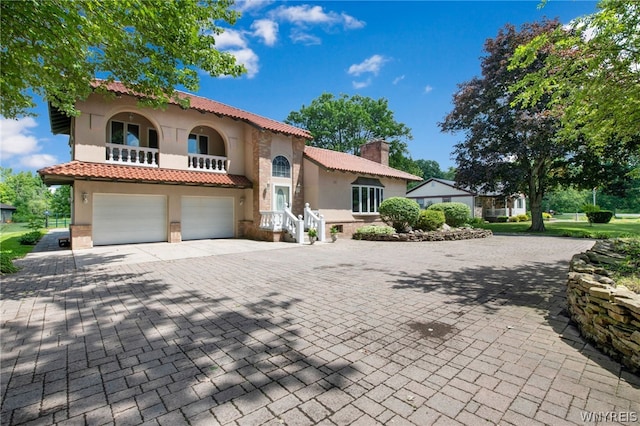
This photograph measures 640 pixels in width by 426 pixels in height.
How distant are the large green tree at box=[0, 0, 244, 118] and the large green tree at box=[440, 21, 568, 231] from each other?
19.5 metres

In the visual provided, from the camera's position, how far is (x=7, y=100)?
6902mm

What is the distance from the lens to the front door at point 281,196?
16.7 m

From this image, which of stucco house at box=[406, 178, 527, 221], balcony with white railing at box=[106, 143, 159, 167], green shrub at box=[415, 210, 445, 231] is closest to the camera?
balcony with white railing at box=[106, 143, 159, 167]

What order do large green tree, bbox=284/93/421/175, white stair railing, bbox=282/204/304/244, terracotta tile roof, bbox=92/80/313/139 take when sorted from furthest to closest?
large green tree, bbox=284/93/421/175
terracotta tile roof, bbox=92/80/313/139
white stair railing, bbox=282/204/304/244

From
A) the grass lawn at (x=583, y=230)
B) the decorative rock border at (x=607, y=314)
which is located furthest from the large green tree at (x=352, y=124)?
the decorative rock border at (x=607, y=314)

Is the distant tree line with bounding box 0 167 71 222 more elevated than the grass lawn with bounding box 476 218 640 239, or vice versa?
the distant tree line with bounding box 0 167 71 222

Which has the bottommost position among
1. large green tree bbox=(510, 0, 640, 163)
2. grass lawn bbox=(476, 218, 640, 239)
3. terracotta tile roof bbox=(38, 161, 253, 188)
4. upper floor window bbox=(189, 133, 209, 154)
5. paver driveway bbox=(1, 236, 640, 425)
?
paver driveway bbox=(1, 236, 640, 425)

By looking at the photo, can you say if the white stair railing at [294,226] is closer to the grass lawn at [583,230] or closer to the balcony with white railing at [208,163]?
the balcony with white railing at [208,163]

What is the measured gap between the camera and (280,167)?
54.8 ft

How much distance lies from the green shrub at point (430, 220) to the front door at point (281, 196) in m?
7.97

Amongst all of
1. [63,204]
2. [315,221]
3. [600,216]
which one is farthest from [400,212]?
[63,204]

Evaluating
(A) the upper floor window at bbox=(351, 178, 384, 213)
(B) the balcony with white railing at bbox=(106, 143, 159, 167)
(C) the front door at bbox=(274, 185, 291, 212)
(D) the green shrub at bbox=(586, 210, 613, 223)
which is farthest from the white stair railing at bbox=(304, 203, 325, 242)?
(D) the green shrub at bbox=(586, 210, 613, 223)

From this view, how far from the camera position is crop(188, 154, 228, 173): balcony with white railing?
50.8 feet

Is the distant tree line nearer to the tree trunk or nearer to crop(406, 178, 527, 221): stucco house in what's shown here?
crop(406, 178, 527, 221): stucco house
